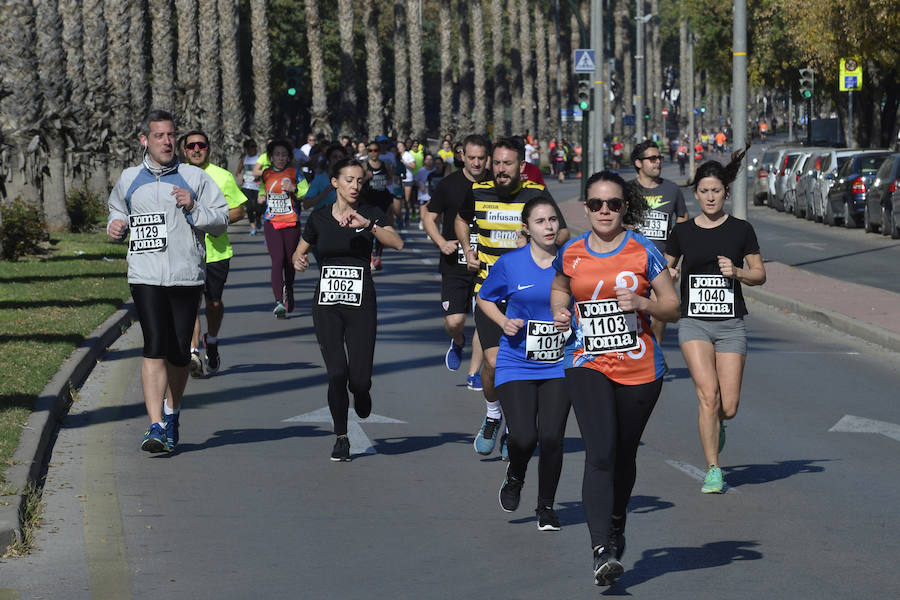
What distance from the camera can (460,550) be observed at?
7.36 m

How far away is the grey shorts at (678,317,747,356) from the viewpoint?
8.98 meters

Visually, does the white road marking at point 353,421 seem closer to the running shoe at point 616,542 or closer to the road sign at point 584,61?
the running shoe at point 616,542

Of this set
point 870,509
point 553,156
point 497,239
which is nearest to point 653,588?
point 870,509

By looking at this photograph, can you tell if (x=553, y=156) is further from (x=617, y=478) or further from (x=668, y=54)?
(x=668, y=54)

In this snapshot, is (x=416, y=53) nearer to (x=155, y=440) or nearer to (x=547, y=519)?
(x=155, y=440)

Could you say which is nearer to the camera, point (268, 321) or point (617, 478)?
point (617, 478)

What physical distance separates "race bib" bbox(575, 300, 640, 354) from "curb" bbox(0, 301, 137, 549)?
2750 mm

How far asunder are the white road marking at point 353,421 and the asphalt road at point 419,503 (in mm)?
25

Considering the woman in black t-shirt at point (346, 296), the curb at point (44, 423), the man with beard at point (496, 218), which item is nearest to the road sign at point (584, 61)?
the curb at point (44, 423)

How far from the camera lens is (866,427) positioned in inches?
440

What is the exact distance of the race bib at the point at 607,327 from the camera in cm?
655

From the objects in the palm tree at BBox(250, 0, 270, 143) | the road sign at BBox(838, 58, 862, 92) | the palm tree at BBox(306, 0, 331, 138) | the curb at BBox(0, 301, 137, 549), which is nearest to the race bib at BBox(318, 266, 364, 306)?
the curb at BBox(0, 301, 137, 549)

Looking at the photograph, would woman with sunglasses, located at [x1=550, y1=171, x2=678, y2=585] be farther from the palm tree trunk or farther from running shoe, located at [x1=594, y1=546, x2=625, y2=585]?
the palm tree trunk

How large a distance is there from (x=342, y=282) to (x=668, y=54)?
17817 centimetres
